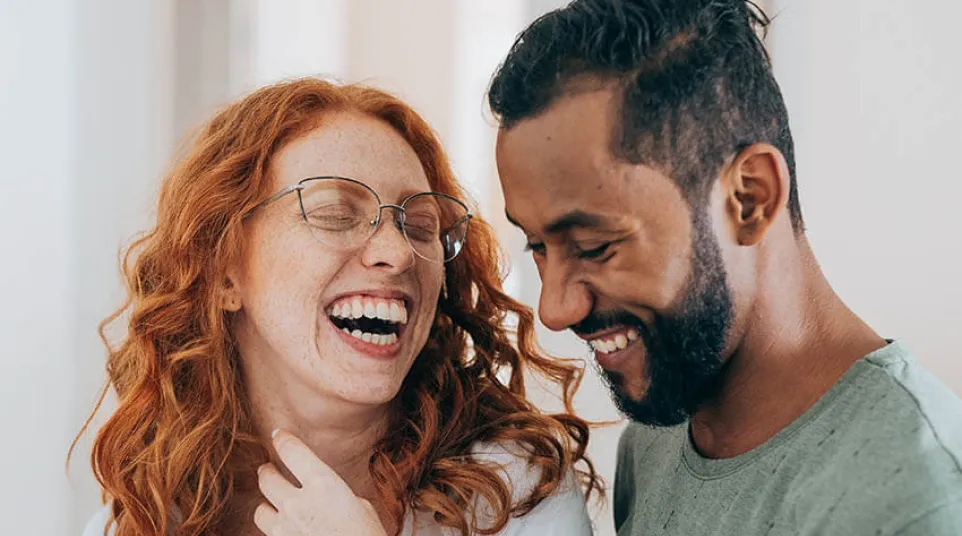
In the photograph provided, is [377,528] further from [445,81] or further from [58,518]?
[445,81]

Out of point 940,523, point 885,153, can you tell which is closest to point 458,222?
point 885,153

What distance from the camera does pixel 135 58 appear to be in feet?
7.32

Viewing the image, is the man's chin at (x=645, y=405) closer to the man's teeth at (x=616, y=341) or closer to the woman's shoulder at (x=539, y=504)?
the man's teeth at (x=616, y=341)

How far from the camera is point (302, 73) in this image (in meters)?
2.48

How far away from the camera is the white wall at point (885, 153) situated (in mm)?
1511

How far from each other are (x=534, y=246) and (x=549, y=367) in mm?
530

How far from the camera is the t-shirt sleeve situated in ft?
2.97

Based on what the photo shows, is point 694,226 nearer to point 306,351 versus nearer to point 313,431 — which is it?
point 306,351

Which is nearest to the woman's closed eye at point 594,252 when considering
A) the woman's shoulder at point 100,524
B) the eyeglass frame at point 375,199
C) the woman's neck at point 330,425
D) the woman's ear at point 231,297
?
the eyeglass frame at point 375,199

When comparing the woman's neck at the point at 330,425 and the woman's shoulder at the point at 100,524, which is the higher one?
the woman's neck at the point at 330,425

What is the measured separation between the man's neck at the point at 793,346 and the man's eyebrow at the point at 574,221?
0.64ft

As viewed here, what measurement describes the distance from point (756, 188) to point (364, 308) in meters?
0.58

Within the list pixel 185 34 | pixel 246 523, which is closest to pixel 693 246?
pixel 246 523

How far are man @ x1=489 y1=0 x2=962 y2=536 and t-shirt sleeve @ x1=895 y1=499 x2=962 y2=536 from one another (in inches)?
5.3
